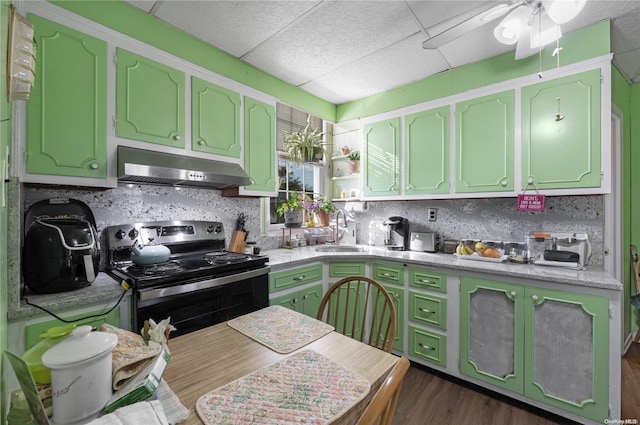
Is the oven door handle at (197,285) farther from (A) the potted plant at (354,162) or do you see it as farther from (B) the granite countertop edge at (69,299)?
(A) the potted plant at (354,162)

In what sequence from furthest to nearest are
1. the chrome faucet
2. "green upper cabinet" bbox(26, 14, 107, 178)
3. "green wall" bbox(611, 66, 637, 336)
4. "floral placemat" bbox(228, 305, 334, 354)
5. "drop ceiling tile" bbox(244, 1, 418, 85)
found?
1. the chrome faucet
2. "green wall" bbox(611, 66, 637, 336)
3. "drop ceiling tile" bbox(244, 1, 418, 85)
4. "green upper cabinet" bbox(26, 14, 107, 178)
5. "floral placemat" bbox(228, 305, 334, 354)

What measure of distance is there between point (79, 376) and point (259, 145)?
6.78 ft

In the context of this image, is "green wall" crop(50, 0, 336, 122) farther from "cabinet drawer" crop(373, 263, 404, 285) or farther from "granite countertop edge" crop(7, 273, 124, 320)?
"cabinet drawer" crop(373, 263, 404, 285)

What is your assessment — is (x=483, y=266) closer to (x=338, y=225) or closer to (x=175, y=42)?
(x=338, y=225)

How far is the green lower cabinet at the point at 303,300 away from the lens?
2.16m

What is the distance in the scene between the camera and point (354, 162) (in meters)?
3.22

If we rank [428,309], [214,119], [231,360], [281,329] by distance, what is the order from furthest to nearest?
[428,309]
[214,119]
[281,329]
[231,360]

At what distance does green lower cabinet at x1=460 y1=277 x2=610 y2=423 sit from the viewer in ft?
5.32

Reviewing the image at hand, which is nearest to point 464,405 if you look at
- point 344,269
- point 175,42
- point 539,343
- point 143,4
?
point 539,343

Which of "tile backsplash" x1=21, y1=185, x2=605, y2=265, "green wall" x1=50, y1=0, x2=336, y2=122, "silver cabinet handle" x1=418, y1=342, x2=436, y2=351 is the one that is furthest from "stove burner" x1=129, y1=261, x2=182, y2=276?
"silver cabinet handle" x1=418, y1=342, x2=436, y2=351

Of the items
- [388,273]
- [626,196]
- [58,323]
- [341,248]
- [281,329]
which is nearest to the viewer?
[281,329]

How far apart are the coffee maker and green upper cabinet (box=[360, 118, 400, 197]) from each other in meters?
0.29

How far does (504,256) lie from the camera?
7.40 feet

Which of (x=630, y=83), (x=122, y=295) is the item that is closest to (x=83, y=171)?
Result: (x=122, y=295)
